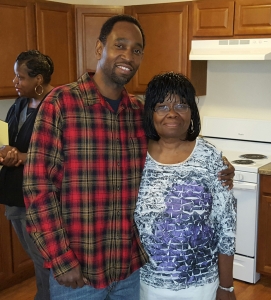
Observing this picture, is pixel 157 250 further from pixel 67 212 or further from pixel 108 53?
pixel 108 53

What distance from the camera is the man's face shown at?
1.37 metres

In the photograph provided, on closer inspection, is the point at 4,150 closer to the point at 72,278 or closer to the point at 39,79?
the point at 39,79

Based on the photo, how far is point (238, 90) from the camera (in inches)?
130

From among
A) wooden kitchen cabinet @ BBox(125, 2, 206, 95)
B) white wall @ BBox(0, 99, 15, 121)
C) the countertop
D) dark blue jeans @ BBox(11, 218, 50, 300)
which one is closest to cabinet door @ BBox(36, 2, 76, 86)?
white wall @ BBox(0, 99, 15, 121)

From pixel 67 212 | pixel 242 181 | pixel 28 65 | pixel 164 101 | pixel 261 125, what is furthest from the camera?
pixel 261 125

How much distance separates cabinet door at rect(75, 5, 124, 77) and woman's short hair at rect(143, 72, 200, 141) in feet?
6.12

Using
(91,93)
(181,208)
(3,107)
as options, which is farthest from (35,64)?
(3,107)

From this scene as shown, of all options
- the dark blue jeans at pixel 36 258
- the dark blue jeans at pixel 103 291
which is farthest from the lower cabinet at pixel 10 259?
the dark blue jeans at pixel 103 291

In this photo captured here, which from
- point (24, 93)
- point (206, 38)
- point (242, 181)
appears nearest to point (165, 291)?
point (24, 93)

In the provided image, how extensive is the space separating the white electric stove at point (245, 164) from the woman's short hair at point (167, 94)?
1.47 m

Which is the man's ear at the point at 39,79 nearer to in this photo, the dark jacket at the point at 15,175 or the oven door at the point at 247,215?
the dark jacket at the point at 15,175

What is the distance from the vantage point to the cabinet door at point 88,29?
3127mm

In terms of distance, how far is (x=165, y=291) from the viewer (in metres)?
1.36

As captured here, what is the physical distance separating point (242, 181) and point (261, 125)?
59cm
